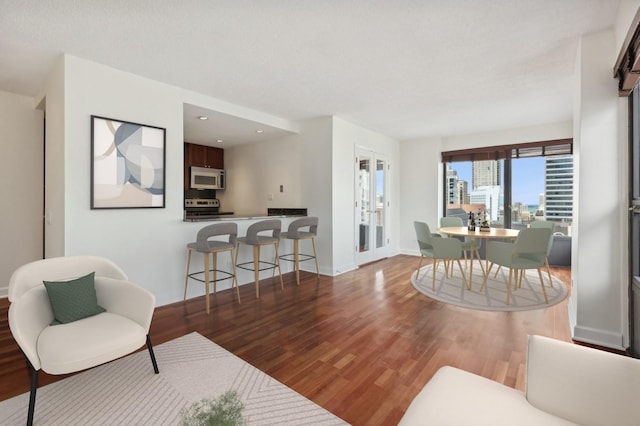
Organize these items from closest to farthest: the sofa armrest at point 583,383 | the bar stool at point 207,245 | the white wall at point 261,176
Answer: the sofa armrest at point 583,383 → the bar stool at point 207,245 → the white wall at point 261,176

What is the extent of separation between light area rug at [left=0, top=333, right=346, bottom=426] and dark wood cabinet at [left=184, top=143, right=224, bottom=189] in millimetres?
4212

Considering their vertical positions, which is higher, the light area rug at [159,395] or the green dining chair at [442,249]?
the green dining chair at [442,249]

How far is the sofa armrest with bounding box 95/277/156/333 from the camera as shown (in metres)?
1.93

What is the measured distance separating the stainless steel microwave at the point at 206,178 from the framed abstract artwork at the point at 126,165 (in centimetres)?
263

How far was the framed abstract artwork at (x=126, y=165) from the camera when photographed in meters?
2.84

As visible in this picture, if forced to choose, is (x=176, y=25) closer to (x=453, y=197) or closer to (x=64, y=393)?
(x=64, y=393)

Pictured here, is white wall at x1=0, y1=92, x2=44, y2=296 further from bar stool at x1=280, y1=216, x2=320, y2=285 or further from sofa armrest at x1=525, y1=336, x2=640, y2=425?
sofa armrest at x1=525, y1=336, x2=640, y2=425

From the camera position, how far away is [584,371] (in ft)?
3.61

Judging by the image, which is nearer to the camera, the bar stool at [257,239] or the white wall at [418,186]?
the bar stool at [257,239]

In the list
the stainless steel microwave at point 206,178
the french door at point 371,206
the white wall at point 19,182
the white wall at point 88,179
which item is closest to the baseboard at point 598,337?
the french door at point 371,206

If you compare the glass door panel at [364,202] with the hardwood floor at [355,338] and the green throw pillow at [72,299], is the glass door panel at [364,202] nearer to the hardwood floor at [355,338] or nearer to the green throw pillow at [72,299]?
the hardwood floor at [355,338]

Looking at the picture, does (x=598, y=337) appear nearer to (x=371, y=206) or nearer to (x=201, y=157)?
(x=371, y=206)

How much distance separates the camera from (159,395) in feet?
5.85

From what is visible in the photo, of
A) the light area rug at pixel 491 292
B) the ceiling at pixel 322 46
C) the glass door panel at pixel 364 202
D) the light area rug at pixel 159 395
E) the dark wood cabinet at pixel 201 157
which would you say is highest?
the ceiling at pixel 322 46
